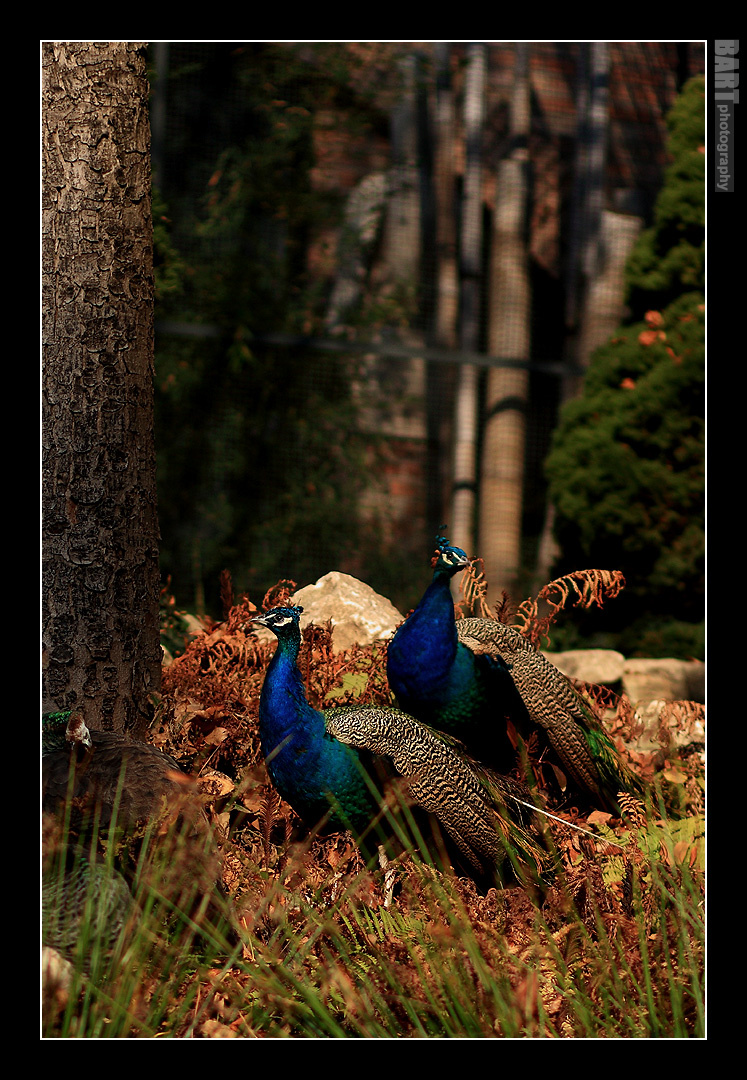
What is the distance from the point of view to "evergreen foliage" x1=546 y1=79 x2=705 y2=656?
5.92m

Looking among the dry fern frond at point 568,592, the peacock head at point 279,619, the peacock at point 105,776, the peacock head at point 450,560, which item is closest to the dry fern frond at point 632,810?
the dry fern frond at point 568,592

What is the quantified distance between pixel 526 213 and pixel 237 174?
2431 millimetres

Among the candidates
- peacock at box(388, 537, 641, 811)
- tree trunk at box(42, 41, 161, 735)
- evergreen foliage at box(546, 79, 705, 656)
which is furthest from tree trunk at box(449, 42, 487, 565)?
tree trunk at box(42, 41, 161, 735)

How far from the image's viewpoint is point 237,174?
6.80 metres

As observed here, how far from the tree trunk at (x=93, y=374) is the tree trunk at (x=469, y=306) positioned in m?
4.43

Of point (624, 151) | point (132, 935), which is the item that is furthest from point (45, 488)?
point (624, 151)

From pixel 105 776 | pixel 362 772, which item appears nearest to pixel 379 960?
pixel 362 772

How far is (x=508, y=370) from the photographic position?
7340mm

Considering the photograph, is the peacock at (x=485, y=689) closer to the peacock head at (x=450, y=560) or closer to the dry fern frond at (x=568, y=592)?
the peacock head at (x=450, y=560)

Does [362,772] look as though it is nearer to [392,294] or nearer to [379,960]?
[379,960]

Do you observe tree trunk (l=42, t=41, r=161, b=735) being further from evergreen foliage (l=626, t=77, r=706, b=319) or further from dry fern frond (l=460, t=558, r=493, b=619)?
evergreen foliage (l=626, t=77, r=706, b=319)

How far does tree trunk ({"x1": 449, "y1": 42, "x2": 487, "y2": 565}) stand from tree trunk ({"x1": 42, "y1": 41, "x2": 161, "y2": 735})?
4429 mm

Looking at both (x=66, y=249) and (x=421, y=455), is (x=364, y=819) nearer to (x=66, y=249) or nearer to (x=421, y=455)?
(x=66, y=249)

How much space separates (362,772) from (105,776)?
0.70 m
